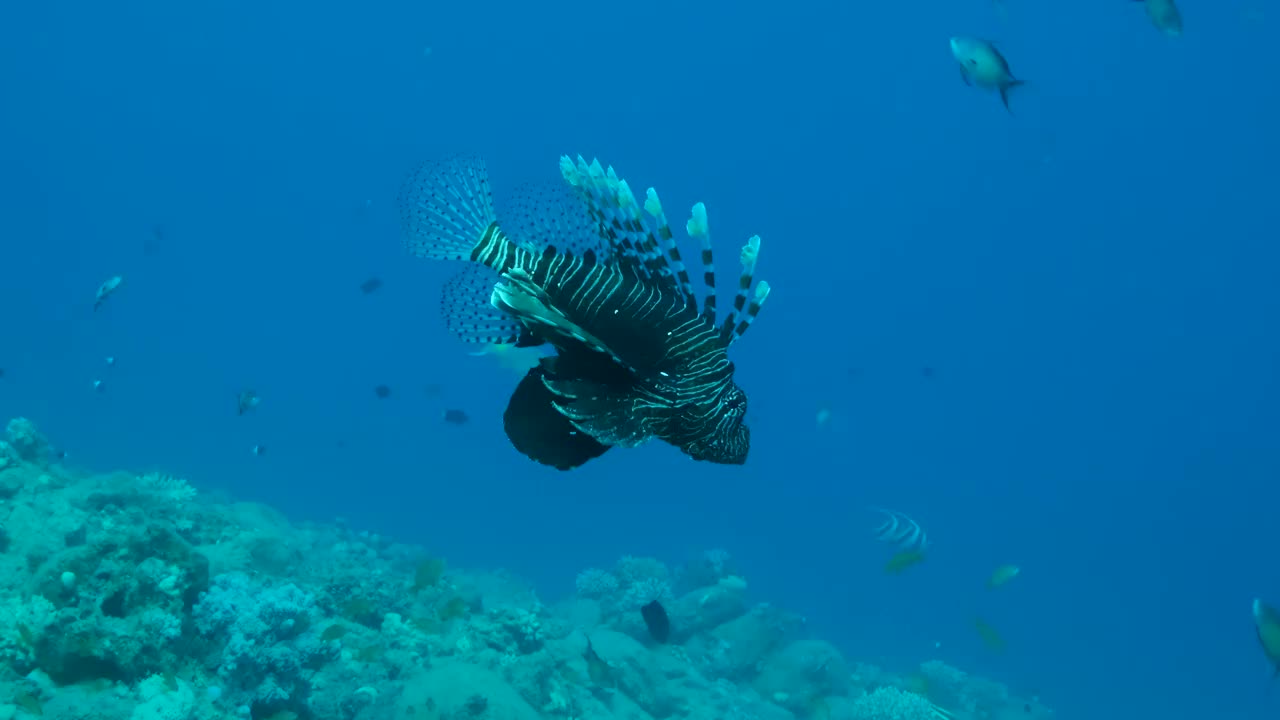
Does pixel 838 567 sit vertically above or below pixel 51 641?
above

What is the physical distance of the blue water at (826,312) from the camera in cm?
4394

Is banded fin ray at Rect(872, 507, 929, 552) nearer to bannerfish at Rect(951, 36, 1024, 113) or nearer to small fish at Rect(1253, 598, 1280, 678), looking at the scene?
small fish at Rect(1253, 598, 1280, 678)

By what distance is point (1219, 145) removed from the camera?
7600 cm

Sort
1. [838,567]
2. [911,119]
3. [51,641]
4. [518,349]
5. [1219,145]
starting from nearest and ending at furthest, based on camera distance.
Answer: [518,349] < [51,641] < [838,567] < [1219,145] < [911,119]

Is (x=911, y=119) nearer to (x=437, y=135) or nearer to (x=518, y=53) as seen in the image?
(x=518, y=53)

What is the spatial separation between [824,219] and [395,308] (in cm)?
5494

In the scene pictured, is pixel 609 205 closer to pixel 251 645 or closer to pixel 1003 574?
pixel 251 645

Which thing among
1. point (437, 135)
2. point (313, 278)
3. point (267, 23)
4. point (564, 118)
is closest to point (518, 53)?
point (564, 118)

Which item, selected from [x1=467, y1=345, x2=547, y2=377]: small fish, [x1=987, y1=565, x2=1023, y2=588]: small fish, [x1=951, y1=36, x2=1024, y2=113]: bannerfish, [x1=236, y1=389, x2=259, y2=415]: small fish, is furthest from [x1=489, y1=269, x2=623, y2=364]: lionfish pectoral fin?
[x1=236, y1=389, x2=259, y2=415]: small fish

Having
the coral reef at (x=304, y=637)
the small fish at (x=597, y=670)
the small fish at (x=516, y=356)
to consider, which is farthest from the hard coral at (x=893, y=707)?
the small fish at (x=516, y=356)

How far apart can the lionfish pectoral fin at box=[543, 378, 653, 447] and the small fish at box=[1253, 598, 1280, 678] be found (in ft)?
24.1

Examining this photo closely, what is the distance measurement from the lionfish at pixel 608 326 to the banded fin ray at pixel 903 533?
29.9ft

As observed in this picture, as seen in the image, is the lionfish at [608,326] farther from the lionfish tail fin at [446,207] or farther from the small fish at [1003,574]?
the small fish at [1003,574]

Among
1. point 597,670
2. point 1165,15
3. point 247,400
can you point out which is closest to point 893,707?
point 597,670
